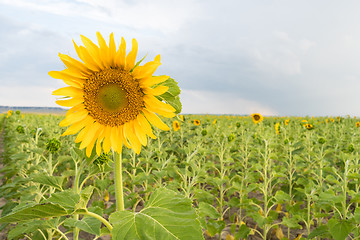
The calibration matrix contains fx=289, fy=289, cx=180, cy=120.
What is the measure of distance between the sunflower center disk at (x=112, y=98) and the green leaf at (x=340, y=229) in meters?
2.75

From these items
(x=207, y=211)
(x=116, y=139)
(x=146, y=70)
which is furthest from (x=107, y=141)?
(x=207, y=211)

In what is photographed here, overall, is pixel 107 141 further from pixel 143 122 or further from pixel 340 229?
pixel 340 229

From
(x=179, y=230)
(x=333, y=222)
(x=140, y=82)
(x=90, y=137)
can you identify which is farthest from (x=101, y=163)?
(x=333, y=222)

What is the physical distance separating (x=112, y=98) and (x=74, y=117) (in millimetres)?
195

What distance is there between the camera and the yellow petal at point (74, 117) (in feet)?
4.31

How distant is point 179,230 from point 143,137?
0.46 meters

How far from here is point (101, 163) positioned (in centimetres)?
180

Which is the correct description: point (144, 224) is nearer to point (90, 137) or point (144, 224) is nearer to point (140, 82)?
point (90, 137)

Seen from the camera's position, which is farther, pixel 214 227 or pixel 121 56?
pixel 214 227

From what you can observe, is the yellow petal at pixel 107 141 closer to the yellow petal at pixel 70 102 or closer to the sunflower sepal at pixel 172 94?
the yellow petal at pixel 70 102

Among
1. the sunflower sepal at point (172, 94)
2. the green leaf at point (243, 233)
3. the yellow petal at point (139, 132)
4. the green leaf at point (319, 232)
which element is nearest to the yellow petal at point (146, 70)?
the sunflower sepal at point (172, 94)

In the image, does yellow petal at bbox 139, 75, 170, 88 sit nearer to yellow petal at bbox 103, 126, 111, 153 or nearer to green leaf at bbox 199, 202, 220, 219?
yellow petal at bbox 103, 126, 111, 153

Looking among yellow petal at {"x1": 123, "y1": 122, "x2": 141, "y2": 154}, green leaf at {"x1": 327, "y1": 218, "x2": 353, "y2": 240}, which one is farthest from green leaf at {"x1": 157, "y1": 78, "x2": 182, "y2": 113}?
green leaf at {"x1": 327, "y1": 218, "x2": 353, "y2": 240}

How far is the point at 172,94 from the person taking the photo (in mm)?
1294
